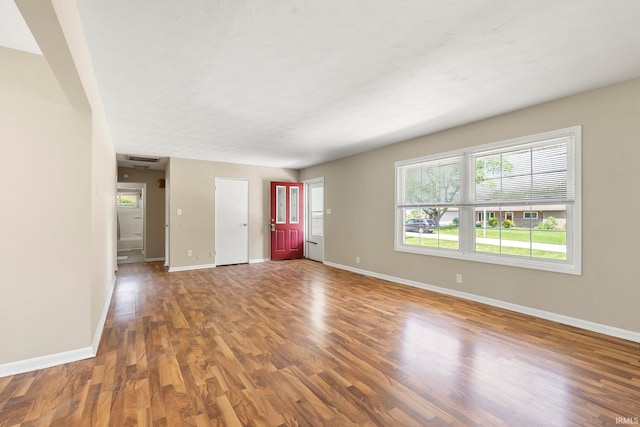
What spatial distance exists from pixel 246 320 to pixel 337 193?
3756 mm

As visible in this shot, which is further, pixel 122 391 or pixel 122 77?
pixel 122 77

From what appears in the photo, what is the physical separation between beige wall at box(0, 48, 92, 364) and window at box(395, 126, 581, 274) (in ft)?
13.9

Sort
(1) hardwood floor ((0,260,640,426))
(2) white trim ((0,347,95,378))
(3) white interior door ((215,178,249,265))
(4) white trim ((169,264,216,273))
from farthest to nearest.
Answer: (3) white interior door ((215,178,249,265)) < (4) white trim ((169,264,216,273)) < (2) white trim ((0,347,95,378)) < (1) hardwood floor ((0,260,640,426))

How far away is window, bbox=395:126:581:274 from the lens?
120 inches

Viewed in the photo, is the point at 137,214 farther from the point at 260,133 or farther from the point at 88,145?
the point at 88,145

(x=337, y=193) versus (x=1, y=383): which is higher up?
(x=337, y=193)

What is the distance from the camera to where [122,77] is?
2.55 m

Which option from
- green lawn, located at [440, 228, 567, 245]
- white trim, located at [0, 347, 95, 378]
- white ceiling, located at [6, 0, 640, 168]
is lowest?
white trim, located at [0, 347, 95, 378]

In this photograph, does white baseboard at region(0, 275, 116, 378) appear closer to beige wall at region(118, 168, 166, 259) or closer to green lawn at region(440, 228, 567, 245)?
green lawn at region(440, 228, 567, 245)

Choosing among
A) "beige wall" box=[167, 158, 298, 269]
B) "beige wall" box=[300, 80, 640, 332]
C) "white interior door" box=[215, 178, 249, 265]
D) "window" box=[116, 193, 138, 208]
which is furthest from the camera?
"window" box=[116, 193, 138, 208]

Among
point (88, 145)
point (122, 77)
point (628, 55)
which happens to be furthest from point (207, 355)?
point (628, 55)

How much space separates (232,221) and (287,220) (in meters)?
1.39

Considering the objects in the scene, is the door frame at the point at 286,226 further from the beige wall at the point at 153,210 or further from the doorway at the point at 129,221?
the doorway at the point at 129,221

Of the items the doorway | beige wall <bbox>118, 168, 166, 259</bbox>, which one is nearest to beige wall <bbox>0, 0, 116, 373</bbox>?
beige wall <bbox>118, 168, 166, 259</bbox>
